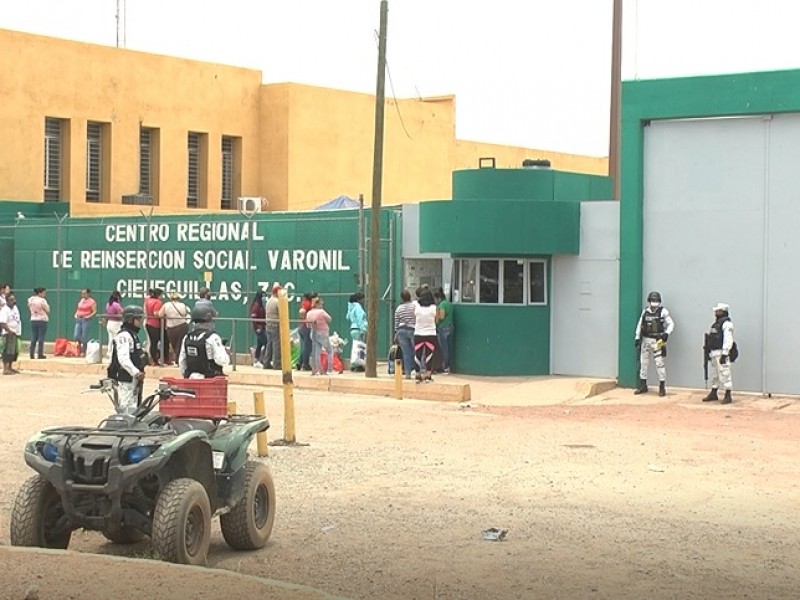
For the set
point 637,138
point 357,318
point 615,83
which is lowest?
point 357,318

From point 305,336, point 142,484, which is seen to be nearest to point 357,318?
point 305,336

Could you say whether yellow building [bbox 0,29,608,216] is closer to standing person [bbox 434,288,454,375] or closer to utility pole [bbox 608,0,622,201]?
utility pole [bbox 608,0,622,201]

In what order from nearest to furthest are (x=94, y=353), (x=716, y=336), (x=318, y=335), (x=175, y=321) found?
(x=716, y=336) < (x=318, y=335) < (x=175, y=321) < (x=94, y=353)

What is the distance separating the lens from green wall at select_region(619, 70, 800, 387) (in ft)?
83.1

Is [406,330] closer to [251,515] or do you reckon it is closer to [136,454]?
[251,515]

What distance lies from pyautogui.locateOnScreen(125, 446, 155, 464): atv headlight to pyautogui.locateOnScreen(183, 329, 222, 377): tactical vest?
4.27 m

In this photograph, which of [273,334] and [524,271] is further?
[273,334]

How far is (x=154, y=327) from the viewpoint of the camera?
2969cm

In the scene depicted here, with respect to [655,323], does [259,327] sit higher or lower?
lower

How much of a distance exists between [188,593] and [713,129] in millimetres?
18742

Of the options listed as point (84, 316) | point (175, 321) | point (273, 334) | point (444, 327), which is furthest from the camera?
point (84, 316)

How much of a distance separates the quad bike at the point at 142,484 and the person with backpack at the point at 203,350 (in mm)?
3071

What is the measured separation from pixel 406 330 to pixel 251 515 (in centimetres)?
1523

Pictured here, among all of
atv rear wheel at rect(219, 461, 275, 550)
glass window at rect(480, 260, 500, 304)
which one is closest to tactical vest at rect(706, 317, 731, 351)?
glass window at rect(480, 260, 500, 304)
